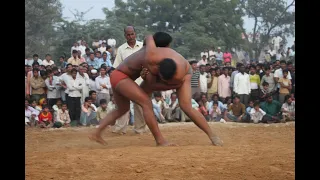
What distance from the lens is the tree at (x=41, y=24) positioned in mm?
19328

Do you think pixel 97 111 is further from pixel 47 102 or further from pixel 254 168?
pixel 254 168

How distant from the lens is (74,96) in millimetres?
11961

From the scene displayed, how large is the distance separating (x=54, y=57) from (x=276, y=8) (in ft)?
31.5

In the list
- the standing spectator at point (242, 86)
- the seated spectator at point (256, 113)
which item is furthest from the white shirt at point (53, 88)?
the seated spectator at point (256, 113)

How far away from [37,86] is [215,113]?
4290mm

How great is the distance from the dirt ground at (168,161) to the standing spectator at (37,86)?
3.45 metres

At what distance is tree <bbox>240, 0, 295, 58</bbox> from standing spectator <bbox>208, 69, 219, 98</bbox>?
28.2ft

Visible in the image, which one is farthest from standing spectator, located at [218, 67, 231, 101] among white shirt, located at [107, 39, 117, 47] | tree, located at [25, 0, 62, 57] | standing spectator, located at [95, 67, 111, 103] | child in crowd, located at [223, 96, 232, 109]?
tree, located at [25, 0, 62, 57]

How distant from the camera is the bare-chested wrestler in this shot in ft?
23.1

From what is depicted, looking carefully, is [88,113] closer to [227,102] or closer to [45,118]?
[45,118]

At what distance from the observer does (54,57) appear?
18.3 meters

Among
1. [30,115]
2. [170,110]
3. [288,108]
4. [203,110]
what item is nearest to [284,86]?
[288,108]

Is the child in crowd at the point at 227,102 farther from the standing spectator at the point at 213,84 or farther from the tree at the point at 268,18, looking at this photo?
the tree at the point at 268,18
